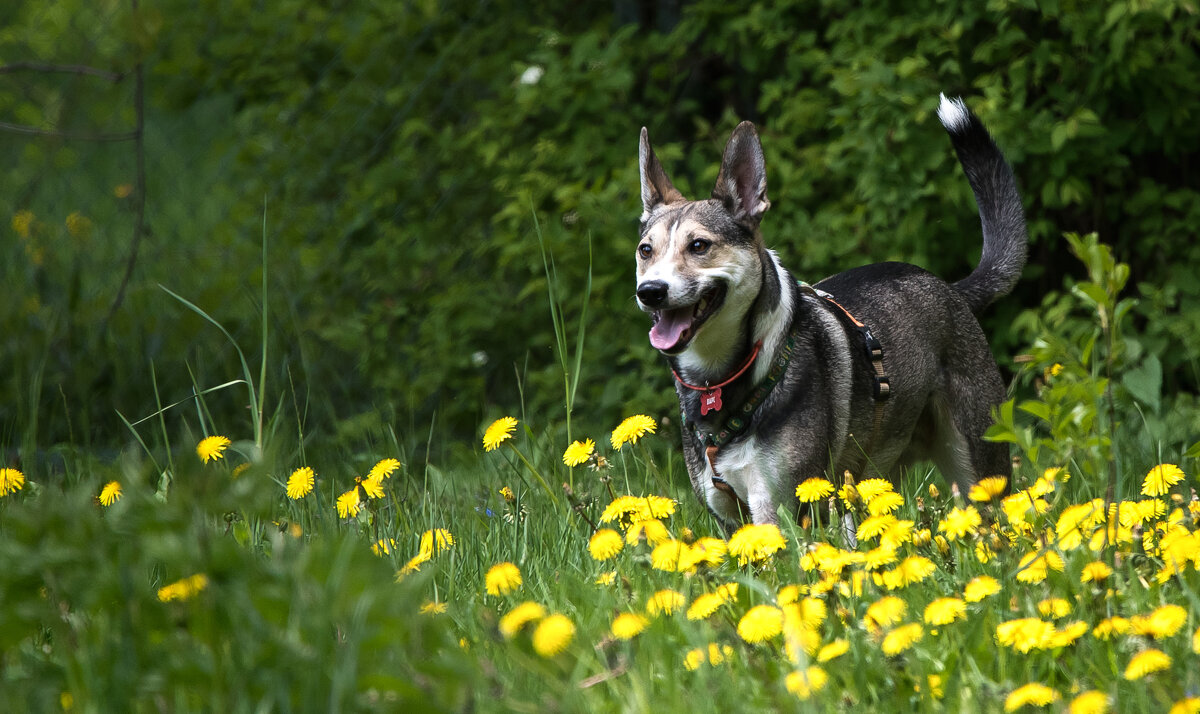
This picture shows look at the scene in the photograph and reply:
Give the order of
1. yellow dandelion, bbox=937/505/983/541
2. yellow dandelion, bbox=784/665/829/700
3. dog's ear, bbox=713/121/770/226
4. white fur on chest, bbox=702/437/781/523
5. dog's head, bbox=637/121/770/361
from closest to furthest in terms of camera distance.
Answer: yellow dandelion, bbox=784/665/829/700, yellow dandelion, bbox=937/505/983/541, white fur on chest, bbox=702/437/781/523, dog's head, bbox=637/121/770/361, dog's ear, bbox=713/121/770/226

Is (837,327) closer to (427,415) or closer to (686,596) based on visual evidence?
(686,596)

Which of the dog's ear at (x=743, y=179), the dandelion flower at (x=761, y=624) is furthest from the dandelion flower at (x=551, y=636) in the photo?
the dog's ear at (x=743, y=179)

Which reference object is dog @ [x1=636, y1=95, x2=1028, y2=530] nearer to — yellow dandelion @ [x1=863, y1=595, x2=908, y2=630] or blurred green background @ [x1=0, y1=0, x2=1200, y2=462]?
blurred green background @ [x1=0, y1=0, x2=1200, y2=462]

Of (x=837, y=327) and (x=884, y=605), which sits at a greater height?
(x=884, y=605)

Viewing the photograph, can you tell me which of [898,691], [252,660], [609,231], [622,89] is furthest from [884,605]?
[622,89]

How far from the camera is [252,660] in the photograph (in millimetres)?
1363

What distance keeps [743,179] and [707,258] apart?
1.13ft

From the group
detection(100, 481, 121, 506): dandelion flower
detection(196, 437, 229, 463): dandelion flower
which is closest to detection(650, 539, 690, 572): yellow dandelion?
detection(196, 437, 229, 463): dandelion flower

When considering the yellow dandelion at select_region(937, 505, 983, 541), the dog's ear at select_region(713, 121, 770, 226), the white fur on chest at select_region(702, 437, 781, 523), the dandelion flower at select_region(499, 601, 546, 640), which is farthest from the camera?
the dog's ear at select_region(713, 121, 770, 226)

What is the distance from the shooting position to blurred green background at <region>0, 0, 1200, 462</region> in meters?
4.76

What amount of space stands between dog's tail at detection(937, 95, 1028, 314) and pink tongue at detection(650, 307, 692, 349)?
1.28 meters

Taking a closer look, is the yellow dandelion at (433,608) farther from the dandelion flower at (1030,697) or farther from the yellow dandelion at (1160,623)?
the yellow dandelion at (1160,623)

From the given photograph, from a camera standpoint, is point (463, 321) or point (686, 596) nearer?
point (686, 596)

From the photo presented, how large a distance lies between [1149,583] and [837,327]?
1.50 meters
